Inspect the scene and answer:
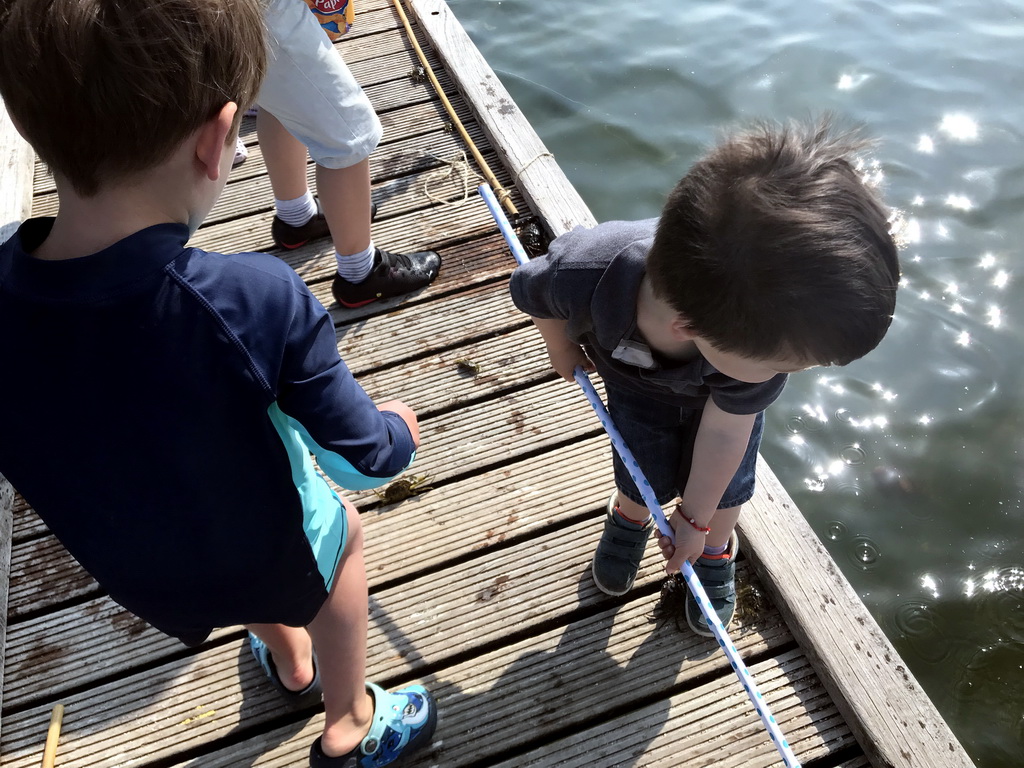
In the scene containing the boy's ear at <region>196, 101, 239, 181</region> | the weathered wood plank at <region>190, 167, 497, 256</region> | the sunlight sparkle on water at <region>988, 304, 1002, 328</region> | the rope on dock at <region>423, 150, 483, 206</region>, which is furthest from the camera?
the sunlight sparkle on water at <region>988, 304, 1002, 328</region>

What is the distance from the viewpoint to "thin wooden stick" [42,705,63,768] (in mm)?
1433

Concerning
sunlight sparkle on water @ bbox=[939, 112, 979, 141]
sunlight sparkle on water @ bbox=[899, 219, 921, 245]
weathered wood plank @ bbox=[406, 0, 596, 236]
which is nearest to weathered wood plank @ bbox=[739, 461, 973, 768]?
weathered wood plank @ bbox=[406, 0, 596, 236]

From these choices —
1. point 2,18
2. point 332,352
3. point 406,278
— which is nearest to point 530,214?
point 406,278

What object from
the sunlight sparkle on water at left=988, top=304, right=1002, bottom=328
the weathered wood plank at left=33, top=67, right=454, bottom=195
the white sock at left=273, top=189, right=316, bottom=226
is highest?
the weathered wood plank at left=33, top=67, right=454, bottom=195

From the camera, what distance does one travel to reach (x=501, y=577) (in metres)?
1.67

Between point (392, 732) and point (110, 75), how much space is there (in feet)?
3.73

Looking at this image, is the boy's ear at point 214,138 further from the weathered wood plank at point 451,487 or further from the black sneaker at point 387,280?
the black sneaker at point 387,280

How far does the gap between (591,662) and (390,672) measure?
0.41 m

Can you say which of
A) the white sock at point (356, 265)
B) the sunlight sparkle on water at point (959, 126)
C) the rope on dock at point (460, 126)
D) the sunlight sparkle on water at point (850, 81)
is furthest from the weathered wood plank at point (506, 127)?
the sunlight sparkle on water at point (959, 126)

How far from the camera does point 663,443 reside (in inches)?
56.9

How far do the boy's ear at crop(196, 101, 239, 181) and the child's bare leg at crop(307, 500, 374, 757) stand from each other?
61cm

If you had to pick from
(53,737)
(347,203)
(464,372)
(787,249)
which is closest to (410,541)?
(464,372)

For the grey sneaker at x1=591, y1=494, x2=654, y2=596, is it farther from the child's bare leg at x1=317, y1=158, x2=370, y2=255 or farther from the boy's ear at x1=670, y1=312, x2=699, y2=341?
the child's bare leg at x1=317, y1=158, x2=370, y2=255

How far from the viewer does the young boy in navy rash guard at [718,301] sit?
3.10 ft
